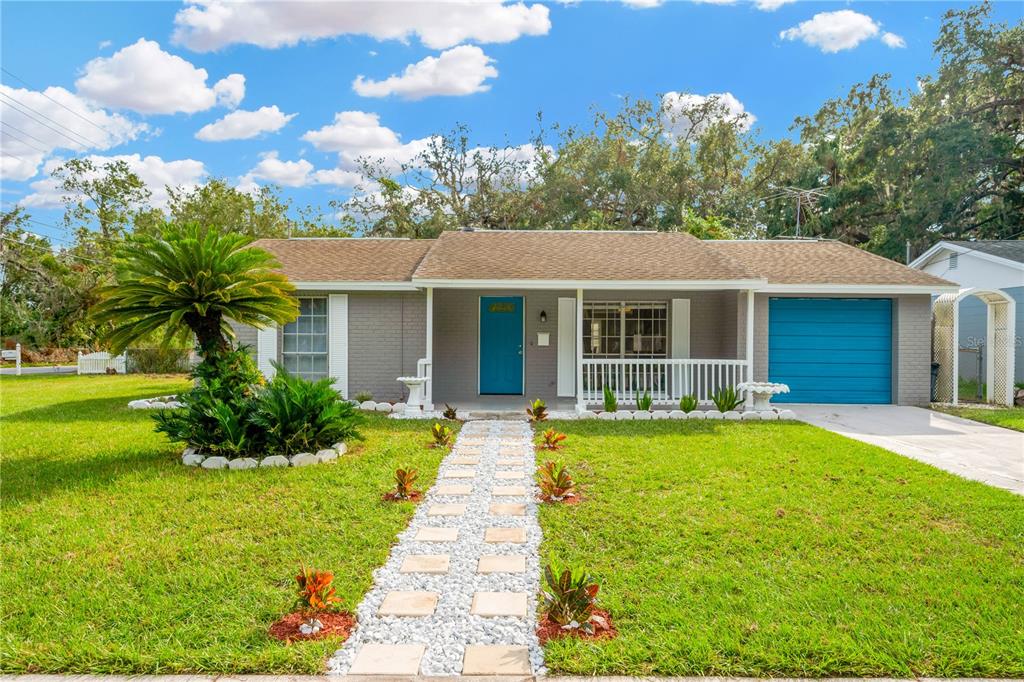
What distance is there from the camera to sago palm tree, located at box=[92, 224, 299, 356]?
662cm

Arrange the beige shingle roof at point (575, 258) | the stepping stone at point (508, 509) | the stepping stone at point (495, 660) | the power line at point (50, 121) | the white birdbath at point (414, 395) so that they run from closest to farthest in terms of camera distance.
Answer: the stepping stone at point (495, 660)
the stepping stone at point (508, 509)
the white birdbath at point (414, 395)
the beige shingle roof at point (575, 258)
the power line at point (50, 121)

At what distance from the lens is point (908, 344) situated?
11297 mm

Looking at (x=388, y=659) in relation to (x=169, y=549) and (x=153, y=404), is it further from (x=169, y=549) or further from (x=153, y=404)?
(x=153, y=404)

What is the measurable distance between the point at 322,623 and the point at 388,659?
0.50 meters

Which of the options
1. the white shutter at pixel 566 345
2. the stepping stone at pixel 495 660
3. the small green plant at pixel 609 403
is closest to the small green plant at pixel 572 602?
the stepping stone at pixel 495 660

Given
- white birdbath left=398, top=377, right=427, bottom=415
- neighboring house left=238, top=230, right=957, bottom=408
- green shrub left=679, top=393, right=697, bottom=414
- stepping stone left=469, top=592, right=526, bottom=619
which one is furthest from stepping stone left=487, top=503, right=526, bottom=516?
green shrub left=679, top=393, right=697, bottom=414

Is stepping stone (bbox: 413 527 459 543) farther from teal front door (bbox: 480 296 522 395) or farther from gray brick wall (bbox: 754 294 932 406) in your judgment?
gray brick wall (bbox: 754 294 932 406)

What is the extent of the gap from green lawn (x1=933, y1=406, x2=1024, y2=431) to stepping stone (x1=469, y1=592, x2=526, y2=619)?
9.59 metres

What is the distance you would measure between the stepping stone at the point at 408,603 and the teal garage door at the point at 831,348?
33.3 feet

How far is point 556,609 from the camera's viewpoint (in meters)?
3.19

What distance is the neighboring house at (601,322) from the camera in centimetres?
1064

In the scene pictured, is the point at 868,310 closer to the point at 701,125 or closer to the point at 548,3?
the point at 548,3

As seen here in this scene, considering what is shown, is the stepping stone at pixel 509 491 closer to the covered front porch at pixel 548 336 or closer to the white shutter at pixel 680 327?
the covered front porch at pixel 548 336

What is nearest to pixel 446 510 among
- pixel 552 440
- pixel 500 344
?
pixel 552 440
